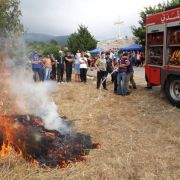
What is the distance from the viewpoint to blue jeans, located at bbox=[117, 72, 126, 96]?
13508 millimetres

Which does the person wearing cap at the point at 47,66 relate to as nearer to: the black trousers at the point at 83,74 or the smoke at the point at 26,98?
the black trousers at the point at 83,74

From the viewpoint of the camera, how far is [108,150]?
22.8ft

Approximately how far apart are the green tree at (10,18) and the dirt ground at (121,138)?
3053 millimetres

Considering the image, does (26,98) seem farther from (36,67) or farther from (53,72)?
(53,72)

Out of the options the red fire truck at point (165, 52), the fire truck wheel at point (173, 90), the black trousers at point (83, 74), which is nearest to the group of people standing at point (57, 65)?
the black trousers at point (83, 74)

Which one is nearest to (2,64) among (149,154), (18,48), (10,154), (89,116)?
(18,48)

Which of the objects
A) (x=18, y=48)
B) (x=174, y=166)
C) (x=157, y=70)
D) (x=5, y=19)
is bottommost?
(x=174, y=166)

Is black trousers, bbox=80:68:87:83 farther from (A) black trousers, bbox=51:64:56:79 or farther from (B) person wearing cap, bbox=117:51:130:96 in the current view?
(B) person wearing cap, bbox=117:51:130:96

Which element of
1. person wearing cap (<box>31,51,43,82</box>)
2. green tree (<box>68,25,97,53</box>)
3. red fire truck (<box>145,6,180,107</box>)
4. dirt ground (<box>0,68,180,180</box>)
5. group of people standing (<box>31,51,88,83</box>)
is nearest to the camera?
dirt ground (<box>0,68,180,180</box>)

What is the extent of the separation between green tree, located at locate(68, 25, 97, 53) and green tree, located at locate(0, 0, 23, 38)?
43.2 meters

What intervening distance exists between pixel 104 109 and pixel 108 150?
13.9 ft

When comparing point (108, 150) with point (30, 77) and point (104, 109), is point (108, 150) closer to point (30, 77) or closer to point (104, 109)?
point (104, 109)

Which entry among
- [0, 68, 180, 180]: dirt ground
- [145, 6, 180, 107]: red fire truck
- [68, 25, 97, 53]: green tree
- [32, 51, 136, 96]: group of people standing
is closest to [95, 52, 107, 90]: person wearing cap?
[32, 51, 136, 96]: group of people standing

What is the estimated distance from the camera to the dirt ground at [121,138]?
5.79 metres
